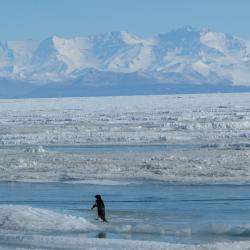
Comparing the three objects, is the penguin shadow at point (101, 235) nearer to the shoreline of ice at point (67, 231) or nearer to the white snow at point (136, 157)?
the shoreline of ice at point (67, 231)

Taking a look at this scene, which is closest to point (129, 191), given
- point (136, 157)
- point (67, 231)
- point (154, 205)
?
point (154, 205)

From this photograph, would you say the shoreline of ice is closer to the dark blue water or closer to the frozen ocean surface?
the frozen ocean surface

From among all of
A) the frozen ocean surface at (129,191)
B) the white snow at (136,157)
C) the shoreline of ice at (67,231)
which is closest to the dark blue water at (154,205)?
the frozen ocean surface at (129,191)

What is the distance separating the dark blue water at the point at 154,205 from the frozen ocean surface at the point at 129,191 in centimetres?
2

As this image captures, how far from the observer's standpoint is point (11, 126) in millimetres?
55188

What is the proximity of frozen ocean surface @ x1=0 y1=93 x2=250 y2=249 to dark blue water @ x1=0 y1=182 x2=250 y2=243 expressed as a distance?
21 mm

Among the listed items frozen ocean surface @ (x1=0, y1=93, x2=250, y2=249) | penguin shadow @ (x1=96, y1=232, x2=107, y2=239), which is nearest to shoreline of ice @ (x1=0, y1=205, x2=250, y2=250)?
frozen ocean surface @ (x1=0, y1=93, x2=250, y2=249)

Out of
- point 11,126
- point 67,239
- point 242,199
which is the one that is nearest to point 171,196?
point 242,199

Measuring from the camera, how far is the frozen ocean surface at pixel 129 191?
1579cm

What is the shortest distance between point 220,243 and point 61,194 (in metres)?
8.33

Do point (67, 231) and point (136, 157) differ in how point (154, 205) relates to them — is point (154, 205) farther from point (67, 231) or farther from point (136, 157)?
point (136, 157)

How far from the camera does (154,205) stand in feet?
65.0

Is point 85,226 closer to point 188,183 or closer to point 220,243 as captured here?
point 220,243

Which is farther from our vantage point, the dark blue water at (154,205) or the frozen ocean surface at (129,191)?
the dark blue water at (154,205)
